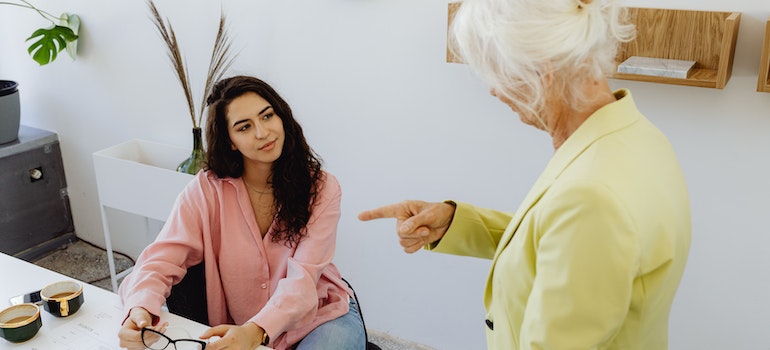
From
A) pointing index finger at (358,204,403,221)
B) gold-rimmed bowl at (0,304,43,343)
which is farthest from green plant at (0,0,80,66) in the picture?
pointing index finger at (358,204,403,221)

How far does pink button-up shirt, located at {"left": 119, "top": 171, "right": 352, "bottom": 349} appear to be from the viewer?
1.88m

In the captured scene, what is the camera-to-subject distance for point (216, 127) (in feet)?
6.52

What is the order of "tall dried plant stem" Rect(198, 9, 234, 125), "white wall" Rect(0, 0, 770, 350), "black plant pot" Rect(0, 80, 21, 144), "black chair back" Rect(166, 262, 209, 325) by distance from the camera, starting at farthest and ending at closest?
"black plant pot" Rect(0, 80, 21, 144), "tall dried plant stem" Rect(198, 9, 234, 125), "white wall" Rect(0, 0, 770, 350), "black chair back" Rect(166, 262, 209, 325)

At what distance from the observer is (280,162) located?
2.01m

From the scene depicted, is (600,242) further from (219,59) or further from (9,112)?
(9,112)

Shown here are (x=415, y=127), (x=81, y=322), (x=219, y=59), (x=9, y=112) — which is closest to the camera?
(x=81, y=322)

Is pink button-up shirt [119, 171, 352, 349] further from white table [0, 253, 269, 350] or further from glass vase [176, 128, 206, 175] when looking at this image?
glass vase [176, 128, 206, 175]

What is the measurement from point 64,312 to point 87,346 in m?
0.15

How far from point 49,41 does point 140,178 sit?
0.83 metres

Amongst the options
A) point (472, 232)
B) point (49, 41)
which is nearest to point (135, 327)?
point (472, 232)

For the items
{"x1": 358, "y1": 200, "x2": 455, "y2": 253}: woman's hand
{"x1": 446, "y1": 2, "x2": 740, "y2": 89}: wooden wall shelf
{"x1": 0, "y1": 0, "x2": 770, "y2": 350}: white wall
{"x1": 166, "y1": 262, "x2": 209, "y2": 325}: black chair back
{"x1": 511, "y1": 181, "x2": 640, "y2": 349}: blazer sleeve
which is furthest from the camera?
{"x1": 0, "y1": 0, "x2": 770, "y2": 350}: white wall

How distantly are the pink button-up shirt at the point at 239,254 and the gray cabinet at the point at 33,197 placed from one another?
5.99 ft

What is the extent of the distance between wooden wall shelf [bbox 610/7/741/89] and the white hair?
729mm

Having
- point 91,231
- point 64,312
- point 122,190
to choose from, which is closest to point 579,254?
point 64,312
